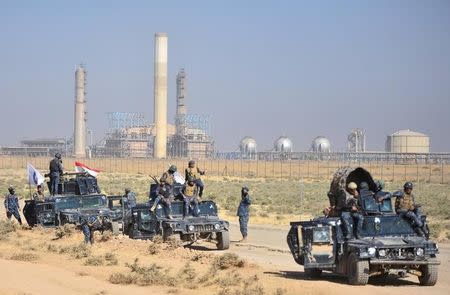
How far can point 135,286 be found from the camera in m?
16.7

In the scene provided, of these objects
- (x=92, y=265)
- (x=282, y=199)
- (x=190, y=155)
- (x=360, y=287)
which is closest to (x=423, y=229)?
(x=360, y=287)

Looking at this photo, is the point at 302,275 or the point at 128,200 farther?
the point at 128,200

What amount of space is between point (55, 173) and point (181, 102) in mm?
117796

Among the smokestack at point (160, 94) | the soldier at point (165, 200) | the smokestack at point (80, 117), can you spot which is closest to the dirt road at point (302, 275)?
the soldier at point (165, 200)

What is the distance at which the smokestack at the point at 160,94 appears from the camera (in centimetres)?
12400

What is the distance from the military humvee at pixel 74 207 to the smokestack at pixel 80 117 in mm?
110753

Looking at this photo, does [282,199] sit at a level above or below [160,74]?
below

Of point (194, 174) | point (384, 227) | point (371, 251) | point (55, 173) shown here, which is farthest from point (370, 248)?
point (55, 173)

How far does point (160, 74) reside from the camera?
125 metres

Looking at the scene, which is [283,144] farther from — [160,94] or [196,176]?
[196,176]

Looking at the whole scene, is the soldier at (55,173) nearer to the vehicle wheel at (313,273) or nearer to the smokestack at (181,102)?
the vehicle wheel at (313,273)

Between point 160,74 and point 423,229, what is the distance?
109 metres

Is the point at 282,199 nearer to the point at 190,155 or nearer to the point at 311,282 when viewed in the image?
the point at 311,282

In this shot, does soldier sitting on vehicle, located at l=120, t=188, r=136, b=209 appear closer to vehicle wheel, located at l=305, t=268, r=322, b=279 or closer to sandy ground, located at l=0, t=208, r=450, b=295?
sandy ground, located at l=0, t=208, r=450, b=295
